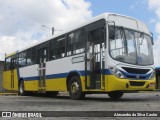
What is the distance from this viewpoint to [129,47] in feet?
48.6

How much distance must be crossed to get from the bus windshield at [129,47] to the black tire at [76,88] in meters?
2.25

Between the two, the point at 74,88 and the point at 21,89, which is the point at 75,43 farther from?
the point at 21,89

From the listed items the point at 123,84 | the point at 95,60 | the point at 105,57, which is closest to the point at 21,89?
the point at 95,60

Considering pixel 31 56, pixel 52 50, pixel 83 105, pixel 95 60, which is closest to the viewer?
pixel 83 105

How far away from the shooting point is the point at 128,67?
14453 mm

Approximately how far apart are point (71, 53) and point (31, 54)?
242 inches

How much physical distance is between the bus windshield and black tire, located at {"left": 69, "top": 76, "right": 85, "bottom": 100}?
225cm

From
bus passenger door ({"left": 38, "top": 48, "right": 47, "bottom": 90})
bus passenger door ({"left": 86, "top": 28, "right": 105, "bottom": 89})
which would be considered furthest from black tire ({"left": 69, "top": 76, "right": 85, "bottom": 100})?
bus passenger door ({"left": 38, "top": 48, "right": 47, "bottom": 90})

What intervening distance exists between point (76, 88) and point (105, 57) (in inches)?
91.0

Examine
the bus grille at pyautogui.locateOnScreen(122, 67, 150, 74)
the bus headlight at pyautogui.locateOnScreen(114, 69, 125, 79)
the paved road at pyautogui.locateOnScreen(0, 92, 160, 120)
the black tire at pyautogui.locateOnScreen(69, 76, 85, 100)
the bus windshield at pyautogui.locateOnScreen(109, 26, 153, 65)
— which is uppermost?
the bus windshield at pyautogui.locateOnScreen(109, 26, 153, 65)

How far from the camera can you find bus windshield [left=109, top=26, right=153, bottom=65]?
14477 mm

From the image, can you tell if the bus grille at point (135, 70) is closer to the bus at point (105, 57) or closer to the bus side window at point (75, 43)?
the bus at point (105, 57)

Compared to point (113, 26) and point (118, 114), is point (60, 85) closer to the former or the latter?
point (113, 26)

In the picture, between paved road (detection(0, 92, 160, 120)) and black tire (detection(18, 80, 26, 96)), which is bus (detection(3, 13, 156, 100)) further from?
black tire (detection(18, 80, 26, 96))
